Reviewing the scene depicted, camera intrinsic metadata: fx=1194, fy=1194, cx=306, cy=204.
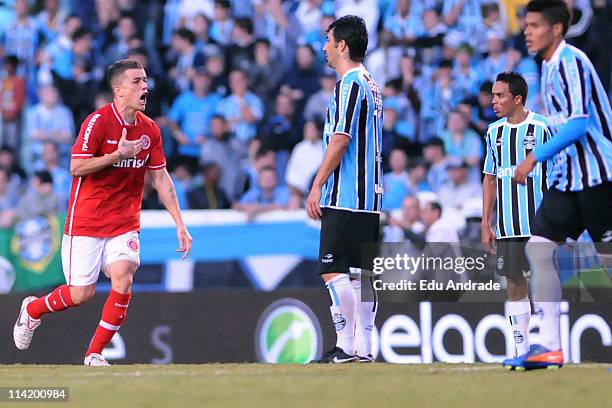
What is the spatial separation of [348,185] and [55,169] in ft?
20.9

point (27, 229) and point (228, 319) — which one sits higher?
point (27, 229)

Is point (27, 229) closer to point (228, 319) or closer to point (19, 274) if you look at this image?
point (19, 274)

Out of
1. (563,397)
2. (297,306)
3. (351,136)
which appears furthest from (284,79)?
(563,397)

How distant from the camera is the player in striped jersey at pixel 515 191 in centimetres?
848

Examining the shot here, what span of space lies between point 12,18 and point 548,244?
9.86m

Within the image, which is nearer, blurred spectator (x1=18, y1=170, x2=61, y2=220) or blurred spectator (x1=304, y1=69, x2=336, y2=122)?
blurred spectator (x1=18, y1=170, x2=61, y2=220)

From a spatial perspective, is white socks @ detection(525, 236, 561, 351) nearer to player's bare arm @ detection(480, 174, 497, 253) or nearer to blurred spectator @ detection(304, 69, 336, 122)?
player's bare arm @ detection(480, 174, 497, 253)

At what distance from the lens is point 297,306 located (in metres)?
10.8

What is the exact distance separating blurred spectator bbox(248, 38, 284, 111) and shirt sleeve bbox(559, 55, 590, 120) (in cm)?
774

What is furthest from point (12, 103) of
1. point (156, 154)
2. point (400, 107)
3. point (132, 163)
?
point (132, 163)

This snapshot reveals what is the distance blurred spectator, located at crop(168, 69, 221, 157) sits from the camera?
45.9 ft

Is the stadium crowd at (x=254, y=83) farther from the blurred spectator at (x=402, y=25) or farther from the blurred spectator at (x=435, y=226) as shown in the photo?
the blurred spectator at (x=435, y=226)

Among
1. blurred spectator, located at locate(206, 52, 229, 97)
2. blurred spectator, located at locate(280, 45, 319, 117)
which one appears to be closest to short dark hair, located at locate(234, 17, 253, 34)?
blurred spectator, located at locate(206, 52, 229, 97)

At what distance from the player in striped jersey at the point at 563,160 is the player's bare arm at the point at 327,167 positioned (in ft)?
5.21
